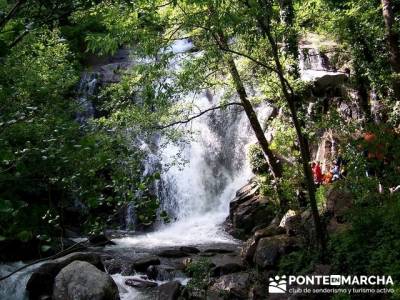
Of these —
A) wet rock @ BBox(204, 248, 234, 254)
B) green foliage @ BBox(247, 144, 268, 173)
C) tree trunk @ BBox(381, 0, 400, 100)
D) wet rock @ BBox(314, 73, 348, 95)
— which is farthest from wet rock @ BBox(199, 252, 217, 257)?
wet rock @ BBox(314, 73, 348, 95)

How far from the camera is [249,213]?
15.3m

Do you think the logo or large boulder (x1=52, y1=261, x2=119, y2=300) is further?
large boulder (x1=52, y1=261, x2=119, y2=300)

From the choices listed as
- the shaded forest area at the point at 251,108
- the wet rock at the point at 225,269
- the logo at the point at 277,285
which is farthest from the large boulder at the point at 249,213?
the logo at the point at 277,285

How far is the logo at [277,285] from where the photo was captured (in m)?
8.56

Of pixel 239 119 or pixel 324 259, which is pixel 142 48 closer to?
pixel 324 259

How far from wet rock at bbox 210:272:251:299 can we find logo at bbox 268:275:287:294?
641mm

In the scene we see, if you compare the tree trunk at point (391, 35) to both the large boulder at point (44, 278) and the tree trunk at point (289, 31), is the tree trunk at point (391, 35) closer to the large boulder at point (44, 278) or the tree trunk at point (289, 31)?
the tree trunk at point (289, 31)

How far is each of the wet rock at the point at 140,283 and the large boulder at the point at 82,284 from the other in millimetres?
1059

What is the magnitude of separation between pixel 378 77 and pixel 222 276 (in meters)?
8.47

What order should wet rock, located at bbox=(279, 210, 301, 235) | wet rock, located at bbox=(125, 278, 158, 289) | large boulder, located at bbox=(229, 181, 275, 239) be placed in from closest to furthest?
wet rock, located at bbox=(125, 278, 158, 289)
wet rock, located at bbox=(279, 210, 301, 235)
large boulder, located at bbox=(229, 181, 275, 239)

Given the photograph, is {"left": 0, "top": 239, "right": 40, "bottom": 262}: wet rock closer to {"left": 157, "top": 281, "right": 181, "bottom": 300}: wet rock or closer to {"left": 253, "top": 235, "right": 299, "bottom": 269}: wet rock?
{"left": 157, "top": 281, "right": 181, "bottom": 300}: wet rock

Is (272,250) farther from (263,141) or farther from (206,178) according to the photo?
(206,178)

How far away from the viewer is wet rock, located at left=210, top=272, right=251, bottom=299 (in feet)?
30.1

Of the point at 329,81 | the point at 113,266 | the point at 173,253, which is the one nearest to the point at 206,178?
the point at 173,253
